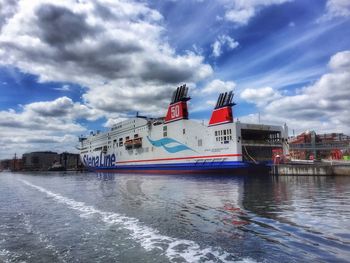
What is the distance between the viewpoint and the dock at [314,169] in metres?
36.2

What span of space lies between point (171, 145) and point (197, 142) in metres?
6.49

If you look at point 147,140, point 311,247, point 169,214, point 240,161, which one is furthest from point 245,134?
point 311,247

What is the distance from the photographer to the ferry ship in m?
45.9

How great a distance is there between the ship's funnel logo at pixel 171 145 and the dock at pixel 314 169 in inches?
622

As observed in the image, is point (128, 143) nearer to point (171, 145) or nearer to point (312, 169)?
point (171, 145)

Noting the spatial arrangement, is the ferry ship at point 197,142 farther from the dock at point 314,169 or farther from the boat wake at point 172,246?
the boat wake at point 172,246

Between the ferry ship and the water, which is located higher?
the ferry ship

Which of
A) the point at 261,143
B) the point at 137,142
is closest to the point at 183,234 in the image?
the point at 261,143

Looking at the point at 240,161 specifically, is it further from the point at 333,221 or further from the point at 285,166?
the point at 333,221

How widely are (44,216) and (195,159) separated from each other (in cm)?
3775

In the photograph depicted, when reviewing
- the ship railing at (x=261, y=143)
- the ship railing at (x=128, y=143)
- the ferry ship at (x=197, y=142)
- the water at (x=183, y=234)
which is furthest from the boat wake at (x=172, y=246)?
the ship railing at (x=128, y=143)

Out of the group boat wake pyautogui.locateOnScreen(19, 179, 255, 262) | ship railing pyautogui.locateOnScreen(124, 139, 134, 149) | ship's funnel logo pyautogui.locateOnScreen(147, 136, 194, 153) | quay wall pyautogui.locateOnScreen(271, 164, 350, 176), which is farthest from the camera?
ship railing pyautogui.locateOnScreen(124, 139, 134, 149)

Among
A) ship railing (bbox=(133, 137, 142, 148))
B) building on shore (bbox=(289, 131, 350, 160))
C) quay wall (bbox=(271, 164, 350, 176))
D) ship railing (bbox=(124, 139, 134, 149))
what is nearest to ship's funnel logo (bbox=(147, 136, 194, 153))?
ship railing (bbox=(133, 137, 142, 148))

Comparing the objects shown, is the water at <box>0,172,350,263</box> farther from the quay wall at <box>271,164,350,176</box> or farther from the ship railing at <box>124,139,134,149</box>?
the ship railing at <box>124,139,134,149</box>
